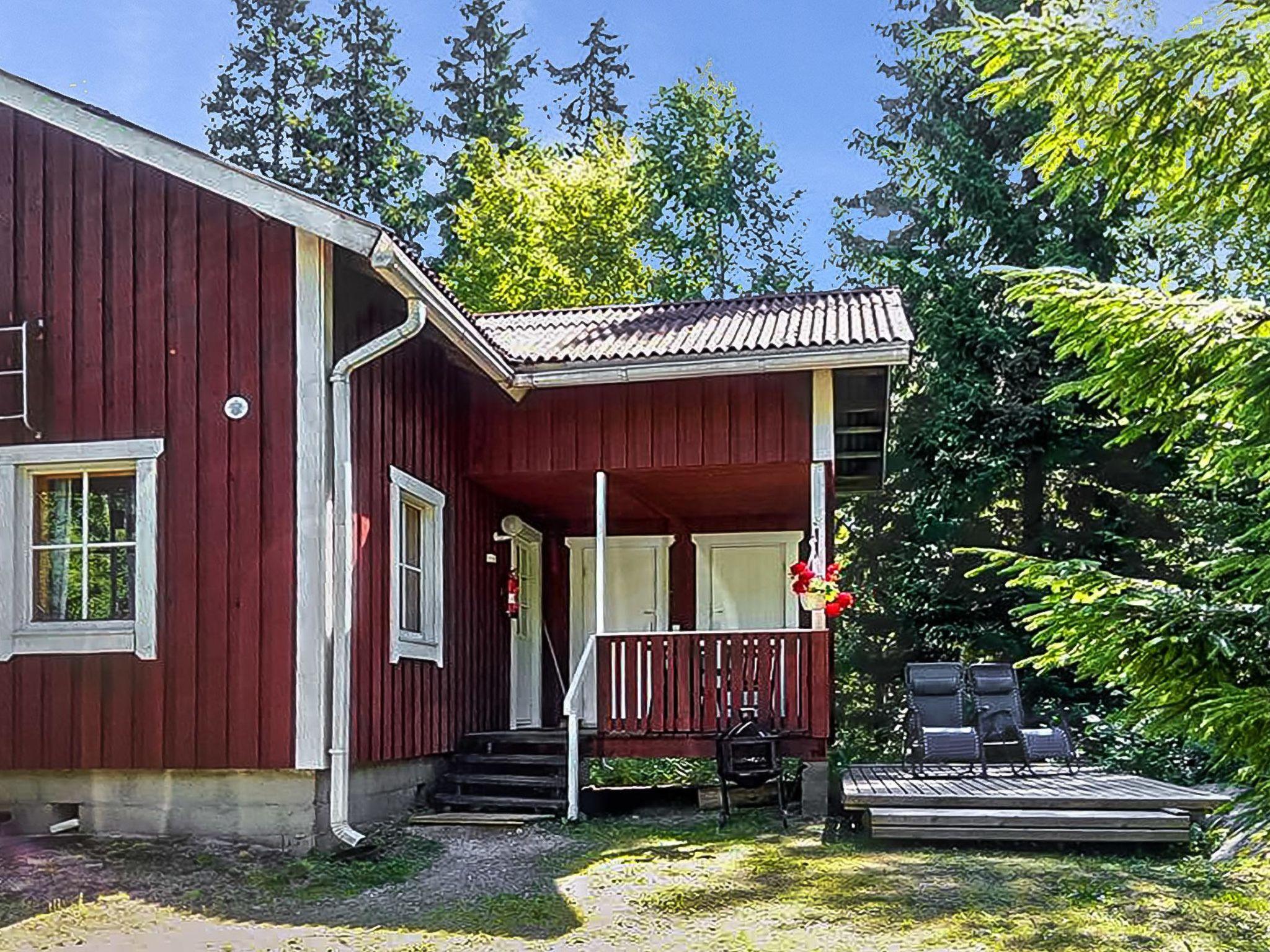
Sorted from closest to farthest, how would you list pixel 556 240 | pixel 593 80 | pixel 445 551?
pixel 445 551, pixel 556 240, pixel 593 80

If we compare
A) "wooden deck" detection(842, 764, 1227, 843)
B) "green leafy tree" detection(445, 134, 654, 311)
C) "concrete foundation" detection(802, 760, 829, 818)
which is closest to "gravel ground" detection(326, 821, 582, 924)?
"concrete foundation" detection(802, 760, 829, 818)

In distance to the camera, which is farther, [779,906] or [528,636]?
[528,636]

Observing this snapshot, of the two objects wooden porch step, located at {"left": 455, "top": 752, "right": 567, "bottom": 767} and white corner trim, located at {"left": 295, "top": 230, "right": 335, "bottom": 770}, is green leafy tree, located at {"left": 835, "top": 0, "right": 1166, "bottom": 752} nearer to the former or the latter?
wooden porch step, located at {"left": 455, "top": 752, "right": 567, "bottom": 767}

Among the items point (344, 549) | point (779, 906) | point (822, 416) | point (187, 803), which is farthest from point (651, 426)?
point (779, 906)

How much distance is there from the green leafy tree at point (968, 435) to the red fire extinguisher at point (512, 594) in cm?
534

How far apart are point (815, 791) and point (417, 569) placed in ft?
10.1

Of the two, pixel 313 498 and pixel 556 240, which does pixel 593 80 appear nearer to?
pixel 556 240

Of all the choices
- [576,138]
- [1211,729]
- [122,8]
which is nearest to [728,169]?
[576,138]

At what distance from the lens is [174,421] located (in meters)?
7.39

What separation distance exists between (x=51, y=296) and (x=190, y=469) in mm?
1437

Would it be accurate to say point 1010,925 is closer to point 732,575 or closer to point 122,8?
point 732,575

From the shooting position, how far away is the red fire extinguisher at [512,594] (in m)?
10.8

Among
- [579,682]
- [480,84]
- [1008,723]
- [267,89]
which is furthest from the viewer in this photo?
[480,84]

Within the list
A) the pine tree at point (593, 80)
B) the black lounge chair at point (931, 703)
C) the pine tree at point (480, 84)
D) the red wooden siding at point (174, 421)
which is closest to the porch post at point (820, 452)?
the black lounge chair at point (931, 703)
